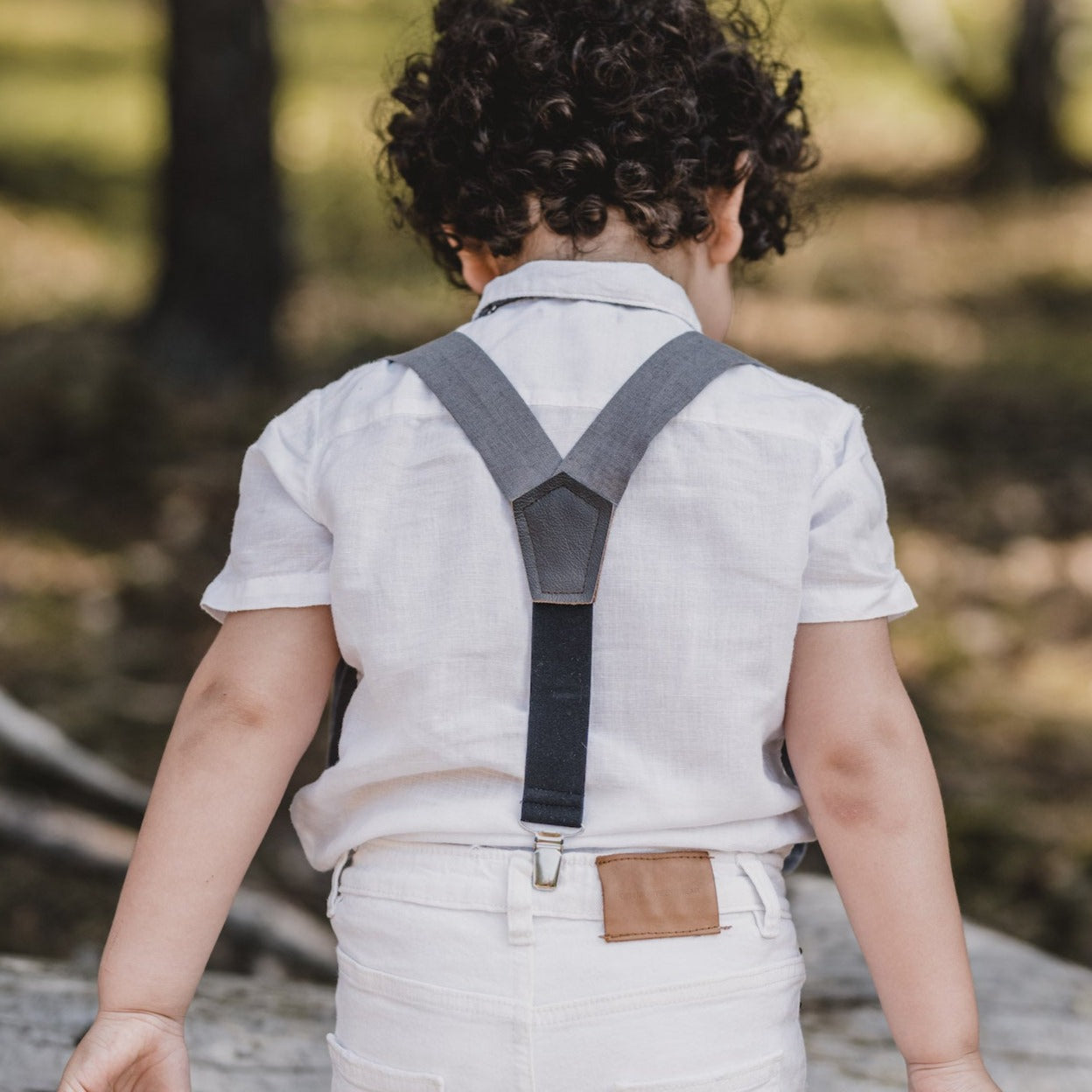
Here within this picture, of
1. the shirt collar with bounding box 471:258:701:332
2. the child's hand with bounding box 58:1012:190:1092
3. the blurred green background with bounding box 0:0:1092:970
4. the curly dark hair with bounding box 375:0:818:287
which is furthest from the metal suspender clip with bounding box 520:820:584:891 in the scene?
the blurred green background with bounding box 0:0:1092:970

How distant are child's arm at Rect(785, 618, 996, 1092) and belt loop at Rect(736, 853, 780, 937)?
8 centimetres

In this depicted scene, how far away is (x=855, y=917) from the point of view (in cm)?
159

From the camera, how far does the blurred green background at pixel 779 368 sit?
3.94 meters

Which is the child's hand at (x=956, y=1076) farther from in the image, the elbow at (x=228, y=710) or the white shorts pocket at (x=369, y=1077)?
the elbow at (x=228, y=710)

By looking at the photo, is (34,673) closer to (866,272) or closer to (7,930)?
(7,930)

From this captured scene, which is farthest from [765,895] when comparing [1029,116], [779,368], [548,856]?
[1029,116]

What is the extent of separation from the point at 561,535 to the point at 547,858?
333 mm

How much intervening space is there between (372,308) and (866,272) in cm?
304

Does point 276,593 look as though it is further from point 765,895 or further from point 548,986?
point 765,895

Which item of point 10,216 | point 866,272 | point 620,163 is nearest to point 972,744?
point 620,163

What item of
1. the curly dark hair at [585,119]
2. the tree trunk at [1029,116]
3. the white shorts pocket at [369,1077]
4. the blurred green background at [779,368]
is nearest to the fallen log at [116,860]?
the blurred green background at [779,368]

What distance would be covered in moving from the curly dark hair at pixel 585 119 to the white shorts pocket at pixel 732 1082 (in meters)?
0.94

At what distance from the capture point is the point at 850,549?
156cm

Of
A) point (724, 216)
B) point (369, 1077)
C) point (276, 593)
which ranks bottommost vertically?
point (369, 1077)
